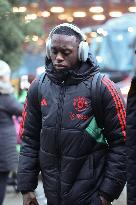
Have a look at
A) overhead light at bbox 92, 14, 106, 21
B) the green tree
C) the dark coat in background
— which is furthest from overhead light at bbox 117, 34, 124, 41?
the dark coat in background

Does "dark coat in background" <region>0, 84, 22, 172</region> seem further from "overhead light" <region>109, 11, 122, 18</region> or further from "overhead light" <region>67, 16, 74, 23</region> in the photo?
"overhead light" <region>67, 16, 74, 23</region>

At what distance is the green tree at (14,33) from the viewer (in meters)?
14.0

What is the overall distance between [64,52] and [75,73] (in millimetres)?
170

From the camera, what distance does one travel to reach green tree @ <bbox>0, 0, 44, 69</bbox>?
14.0 meters

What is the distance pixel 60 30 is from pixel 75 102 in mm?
527

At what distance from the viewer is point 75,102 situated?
464 centimetres

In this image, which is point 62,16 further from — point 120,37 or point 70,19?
point 120,37

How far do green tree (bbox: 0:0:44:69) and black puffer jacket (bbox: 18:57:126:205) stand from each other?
8.37 meters

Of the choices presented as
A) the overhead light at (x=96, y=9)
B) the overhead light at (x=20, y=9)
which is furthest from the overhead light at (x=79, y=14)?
the overhead light at (x=20, y=9)

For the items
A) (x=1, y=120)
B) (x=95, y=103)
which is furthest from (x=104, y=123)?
(x=1, y=120)

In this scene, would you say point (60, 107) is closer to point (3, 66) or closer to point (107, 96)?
point (107, 96)

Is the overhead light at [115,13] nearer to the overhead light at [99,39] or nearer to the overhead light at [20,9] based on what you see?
the overhead light at [99,39]

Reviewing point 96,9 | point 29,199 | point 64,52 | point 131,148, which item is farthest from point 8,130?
point 96,9

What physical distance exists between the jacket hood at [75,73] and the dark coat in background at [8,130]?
2.48 m
